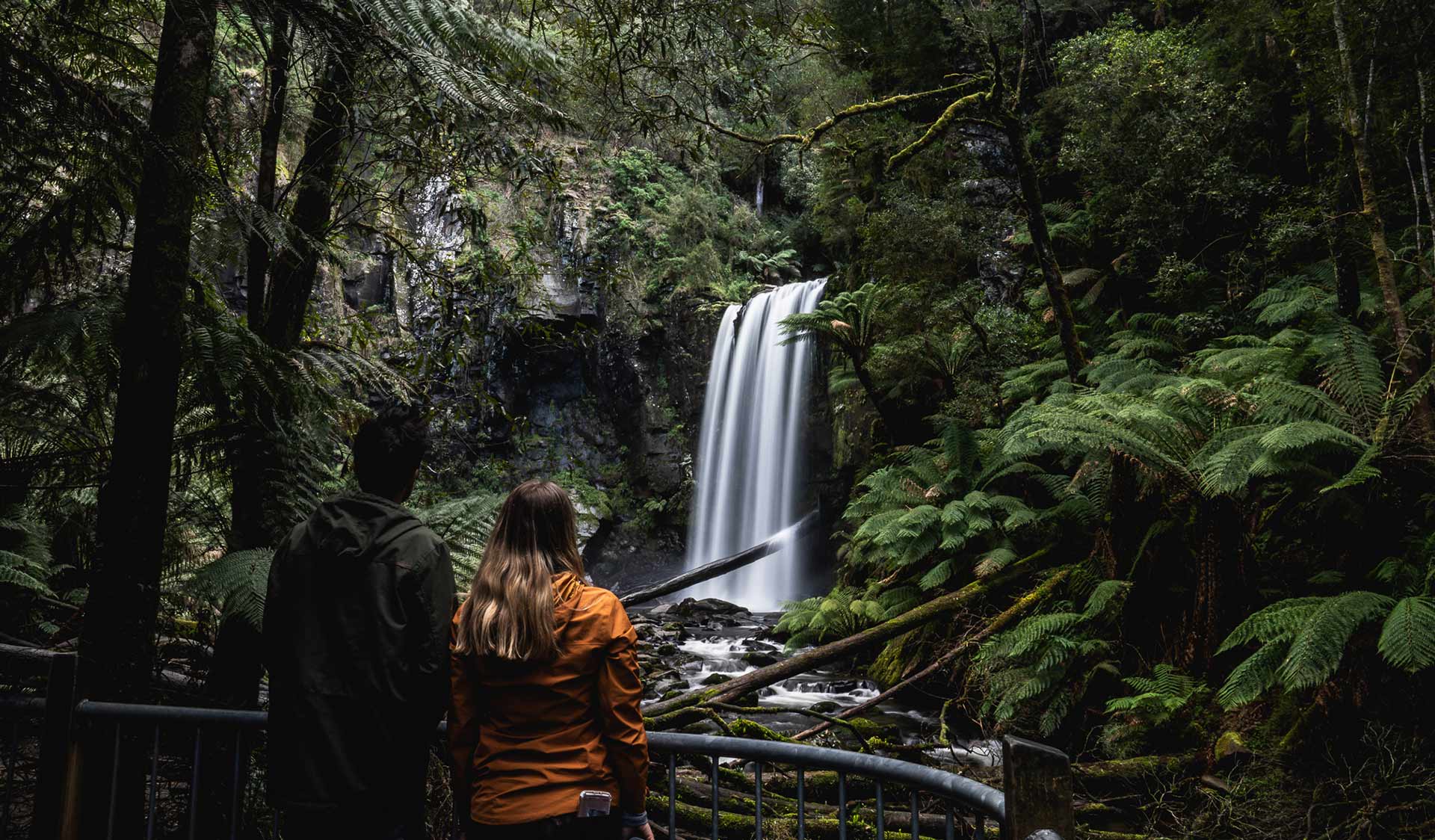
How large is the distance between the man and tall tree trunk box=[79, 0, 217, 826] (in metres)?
0.95

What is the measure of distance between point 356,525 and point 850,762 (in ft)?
4.41

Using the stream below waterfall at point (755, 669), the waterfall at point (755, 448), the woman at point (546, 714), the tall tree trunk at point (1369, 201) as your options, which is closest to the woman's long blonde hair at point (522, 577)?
the woman at point (546, 714)

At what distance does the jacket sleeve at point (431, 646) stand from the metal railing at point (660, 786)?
0.98 ft

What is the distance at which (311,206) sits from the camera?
14.3 feet

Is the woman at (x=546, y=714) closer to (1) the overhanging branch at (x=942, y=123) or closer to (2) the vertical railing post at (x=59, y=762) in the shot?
(2) the vertical railing post at (x=59, y=762)

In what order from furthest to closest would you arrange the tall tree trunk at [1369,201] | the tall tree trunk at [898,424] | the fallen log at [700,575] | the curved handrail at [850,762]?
the tall tree trunk at [898,424] → the fallen log at [700,575] → the tall tree trunk at [1369,201] → the curved handrail at [850,762]

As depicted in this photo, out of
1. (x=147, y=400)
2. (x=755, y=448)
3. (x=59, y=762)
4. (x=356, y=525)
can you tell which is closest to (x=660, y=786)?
(x=59, y=762)

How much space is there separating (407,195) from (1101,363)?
6562 millimetres

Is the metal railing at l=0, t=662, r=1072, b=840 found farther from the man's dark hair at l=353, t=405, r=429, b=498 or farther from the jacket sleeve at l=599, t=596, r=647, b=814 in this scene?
the man's dark hair at l=353, t=405, r=429, b=498

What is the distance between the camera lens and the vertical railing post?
2.72 m

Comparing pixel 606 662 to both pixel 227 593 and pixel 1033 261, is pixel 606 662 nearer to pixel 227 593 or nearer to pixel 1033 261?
pixel 227 593

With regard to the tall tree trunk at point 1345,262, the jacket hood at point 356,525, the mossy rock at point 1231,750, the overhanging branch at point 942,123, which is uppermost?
the overhanging branch at point 942,123

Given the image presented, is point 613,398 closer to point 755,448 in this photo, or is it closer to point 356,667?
point 755,448

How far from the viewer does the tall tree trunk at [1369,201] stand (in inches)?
219
